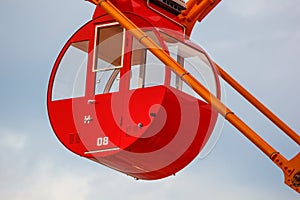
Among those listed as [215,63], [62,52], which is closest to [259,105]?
[215,63]

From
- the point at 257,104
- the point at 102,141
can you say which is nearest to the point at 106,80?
the point at 102,141

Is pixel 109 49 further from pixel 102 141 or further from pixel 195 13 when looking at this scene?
pixel 195 13

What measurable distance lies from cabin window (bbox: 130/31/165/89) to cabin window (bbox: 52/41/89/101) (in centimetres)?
118

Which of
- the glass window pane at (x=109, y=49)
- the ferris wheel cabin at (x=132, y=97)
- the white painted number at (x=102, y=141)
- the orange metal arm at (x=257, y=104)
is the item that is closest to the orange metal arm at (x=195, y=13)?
the ferris wheel cabin at (x=132, y=97)

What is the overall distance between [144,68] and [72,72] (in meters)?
1.68

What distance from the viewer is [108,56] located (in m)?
19.8

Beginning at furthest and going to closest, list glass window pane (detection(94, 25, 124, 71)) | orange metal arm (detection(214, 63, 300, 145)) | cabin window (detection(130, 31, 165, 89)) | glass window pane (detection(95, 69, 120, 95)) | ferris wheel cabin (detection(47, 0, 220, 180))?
orange metal arm (detection(214, 63, 300, 145)) → glass window pane (detection(94, 25, 124, 71)) → glass window pane (detection(95, 69, 120, 95)) → cabin window (detection(130, 31, 165, 89)) → ferris wheel cabin (detection(47, 0, 220, 180))

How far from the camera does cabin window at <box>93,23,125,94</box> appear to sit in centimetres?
1956

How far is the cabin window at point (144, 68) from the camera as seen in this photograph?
19016 mm

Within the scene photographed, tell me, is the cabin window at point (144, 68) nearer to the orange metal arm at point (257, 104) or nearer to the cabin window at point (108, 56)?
the cabin window at point (108, 56)

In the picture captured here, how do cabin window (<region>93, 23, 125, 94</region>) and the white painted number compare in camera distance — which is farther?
cabin window (<region>93, 23, 125, 94</region>)

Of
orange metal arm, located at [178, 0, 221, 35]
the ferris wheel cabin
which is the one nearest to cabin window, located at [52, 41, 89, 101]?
the ferris wheel cabin

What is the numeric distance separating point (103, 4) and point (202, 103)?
8.85 feet

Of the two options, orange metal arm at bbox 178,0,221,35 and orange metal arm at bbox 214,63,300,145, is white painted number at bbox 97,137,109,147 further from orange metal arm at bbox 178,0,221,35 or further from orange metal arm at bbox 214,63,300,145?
orange metal arm at bbox 214,63,300,145
